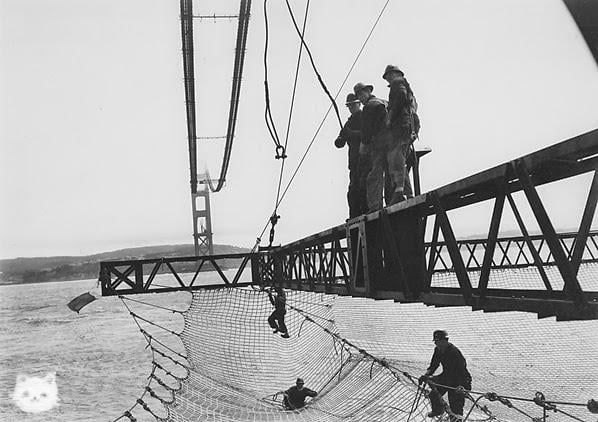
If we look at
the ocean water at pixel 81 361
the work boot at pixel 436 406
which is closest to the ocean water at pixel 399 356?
the ocean water at pixel 81 361

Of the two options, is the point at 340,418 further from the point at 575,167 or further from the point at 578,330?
the point at 578,330

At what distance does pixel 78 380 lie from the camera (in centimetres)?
3262

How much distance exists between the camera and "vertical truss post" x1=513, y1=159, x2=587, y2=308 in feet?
11.4

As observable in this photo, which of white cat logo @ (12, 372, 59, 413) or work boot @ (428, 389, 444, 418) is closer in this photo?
work boot @ (428, 389, 444, 418)

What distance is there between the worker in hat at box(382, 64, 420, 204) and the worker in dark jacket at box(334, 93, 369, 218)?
1.36 m

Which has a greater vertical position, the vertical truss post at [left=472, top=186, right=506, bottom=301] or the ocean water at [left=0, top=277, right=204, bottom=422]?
the vertical truss post at [left=472, top=186, right=506, bottom=301]

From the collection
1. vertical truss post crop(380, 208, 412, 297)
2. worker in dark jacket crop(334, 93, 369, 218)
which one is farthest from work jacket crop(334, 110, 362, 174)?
vertical truss post crop(380, 208, 412, 297)

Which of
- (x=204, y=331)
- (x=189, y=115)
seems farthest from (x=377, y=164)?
(x=189, y=115)

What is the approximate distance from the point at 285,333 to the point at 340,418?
7.91 feet

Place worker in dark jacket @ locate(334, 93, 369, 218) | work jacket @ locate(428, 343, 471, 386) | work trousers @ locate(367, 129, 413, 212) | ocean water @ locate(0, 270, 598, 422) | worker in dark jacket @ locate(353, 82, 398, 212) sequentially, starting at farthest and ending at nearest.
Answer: ocean water @ locate(0, 270, 598, 422), work jacket @ locate(428, 343, 471, 386), worker in dark jacket @ locate(334, 93, 369, 218), worker in dark jacket @ locate(353, 82, 398, 212), work trousers @ locate(367, 129, 413, 212)

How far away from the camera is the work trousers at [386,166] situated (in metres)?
7.67

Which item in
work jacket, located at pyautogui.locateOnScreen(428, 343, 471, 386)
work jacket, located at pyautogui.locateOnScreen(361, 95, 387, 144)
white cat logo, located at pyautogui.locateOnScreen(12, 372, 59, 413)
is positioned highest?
work jacket, located at pyautogui.locateOnScreen(361, 95, 387, 144)

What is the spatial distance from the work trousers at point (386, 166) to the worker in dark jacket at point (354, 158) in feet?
2.44

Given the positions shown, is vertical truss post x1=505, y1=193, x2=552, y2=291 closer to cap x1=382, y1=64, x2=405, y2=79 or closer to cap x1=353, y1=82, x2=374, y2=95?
cap x1=382, y1=64, x2=405, y2=79
